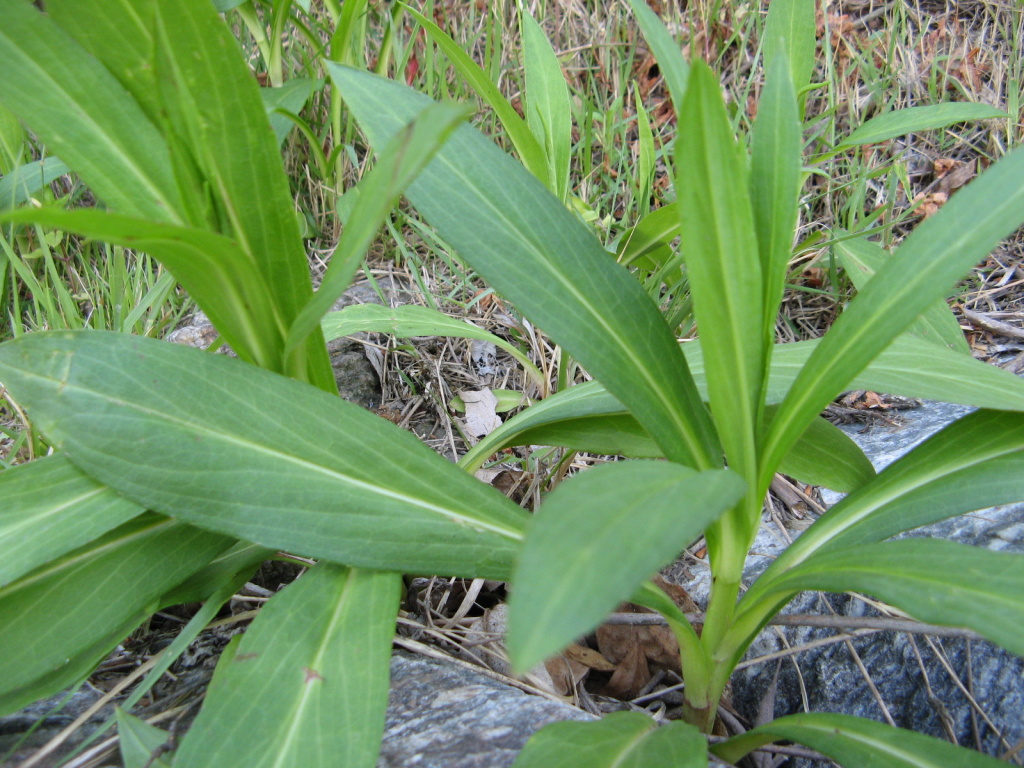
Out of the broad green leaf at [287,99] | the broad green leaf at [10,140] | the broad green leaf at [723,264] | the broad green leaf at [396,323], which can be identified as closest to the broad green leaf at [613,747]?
the broad green leaf at [723,264]

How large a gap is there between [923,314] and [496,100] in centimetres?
102

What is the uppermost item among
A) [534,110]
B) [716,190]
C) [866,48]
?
[866,48]

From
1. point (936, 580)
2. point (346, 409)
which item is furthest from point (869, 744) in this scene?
point (346, 409)

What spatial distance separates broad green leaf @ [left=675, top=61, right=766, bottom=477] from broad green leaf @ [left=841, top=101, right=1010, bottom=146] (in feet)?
3.39

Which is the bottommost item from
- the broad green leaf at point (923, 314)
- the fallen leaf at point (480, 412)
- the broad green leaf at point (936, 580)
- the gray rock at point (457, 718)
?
the gray rock at point (457, 718)

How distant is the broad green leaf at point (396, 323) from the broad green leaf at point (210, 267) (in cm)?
52

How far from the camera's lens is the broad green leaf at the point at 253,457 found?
2.78 ft

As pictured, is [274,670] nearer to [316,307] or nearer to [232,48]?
[316,307]

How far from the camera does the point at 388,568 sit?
86 cm

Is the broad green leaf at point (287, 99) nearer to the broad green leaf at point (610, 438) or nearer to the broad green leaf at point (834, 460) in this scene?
the broad green leaf at point (610, 438)

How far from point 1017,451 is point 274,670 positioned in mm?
1037

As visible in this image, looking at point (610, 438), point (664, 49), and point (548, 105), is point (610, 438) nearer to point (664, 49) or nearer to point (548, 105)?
point (664, 49)

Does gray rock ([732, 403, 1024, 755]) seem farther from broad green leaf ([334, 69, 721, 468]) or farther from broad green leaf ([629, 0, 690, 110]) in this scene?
broad green leaf ([629, 0, 690, 110])

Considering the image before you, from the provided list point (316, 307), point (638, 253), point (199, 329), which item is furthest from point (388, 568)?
point (199, 329)
